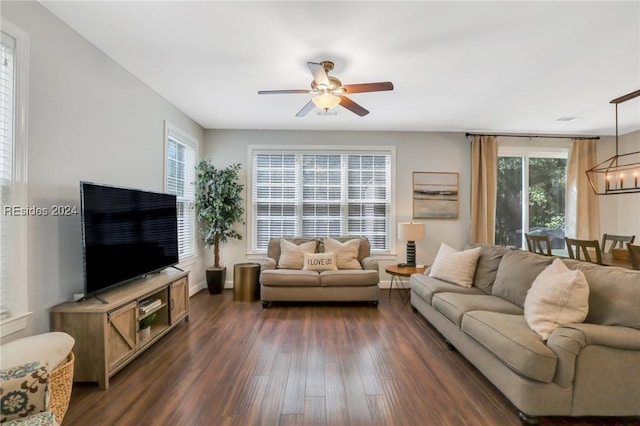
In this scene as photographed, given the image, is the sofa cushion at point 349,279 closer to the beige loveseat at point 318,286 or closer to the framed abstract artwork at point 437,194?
the beige loveseat at point 318,286

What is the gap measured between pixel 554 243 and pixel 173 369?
6141mm

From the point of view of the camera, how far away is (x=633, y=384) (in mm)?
1701

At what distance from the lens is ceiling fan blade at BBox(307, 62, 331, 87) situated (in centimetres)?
218

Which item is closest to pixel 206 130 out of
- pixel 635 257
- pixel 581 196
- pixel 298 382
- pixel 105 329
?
pixel 105 329

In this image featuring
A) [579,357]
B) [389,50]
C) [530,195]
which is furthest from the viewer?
[530,195]

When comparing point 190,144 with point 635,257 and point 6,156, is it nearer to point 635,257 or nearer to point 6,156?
point 6,156

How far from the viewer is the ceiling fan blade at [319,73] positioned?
7.16 ft

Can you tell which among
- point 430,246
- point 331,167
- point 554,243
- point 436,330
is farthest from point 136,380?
point 554,243

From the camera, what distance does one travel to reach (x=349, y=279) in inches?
151

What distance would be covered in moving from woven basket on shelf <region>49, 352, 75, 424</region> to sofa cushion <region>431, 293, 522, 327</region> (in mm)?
2781

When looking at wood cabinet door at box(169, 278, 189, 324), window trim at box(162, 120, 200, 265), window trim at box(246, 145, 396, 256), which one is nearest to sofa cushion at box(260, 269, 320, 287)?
wood cabinet door at box(169, 278, 189, 324)

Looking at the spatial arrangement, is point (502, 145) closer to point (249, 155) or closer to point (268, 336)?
point (249, 155)

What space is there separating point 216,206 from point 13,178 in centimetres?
249

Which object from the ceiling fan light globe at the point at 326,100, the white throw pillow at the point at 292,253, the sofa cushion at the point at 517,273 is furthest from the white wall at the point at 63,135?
the sofa cushion at the point at 517,273
